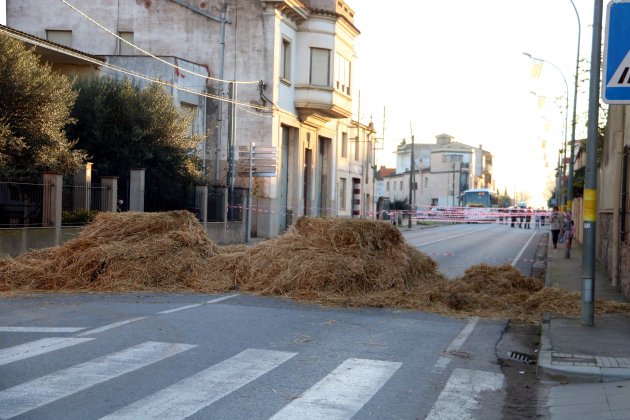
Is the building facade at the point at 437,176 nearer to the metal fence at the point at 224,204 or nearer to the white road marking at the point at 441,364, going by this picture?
the metal fence at the point at 224,204

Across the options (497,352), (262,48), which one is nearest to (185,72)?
(262,48)

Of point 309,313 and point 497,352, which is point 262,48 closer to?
point 309,313

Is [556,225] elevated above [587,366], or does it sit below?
above

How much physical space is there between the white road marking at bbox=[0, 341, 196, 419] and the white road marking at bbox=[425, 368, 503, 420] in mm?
3032

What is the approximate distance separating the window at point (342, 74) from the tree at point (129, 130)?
12764 mm

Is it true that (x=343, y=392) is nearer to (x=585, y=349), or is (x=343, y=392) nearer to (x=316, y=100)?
(x=585, y=349)

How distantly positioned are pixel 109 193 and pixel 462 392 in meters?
18.3

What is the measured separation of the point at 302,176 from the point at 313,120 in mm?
2874

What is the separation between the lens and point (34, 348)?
9055 mm

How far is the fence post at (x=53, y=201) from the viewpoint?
2119cm

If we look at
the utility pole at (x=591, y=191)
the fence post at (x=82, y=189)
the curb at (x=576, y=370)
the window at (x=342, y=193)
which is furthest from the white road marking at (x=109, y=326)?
the window at (x=342, y=193)

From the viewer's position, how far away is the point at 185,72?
32.8 metres

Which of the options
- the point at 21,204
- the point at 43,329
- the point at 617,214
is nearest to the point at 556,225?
the point at 617,214

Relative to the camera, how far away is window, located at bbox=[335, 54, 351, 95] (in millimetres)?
39594
